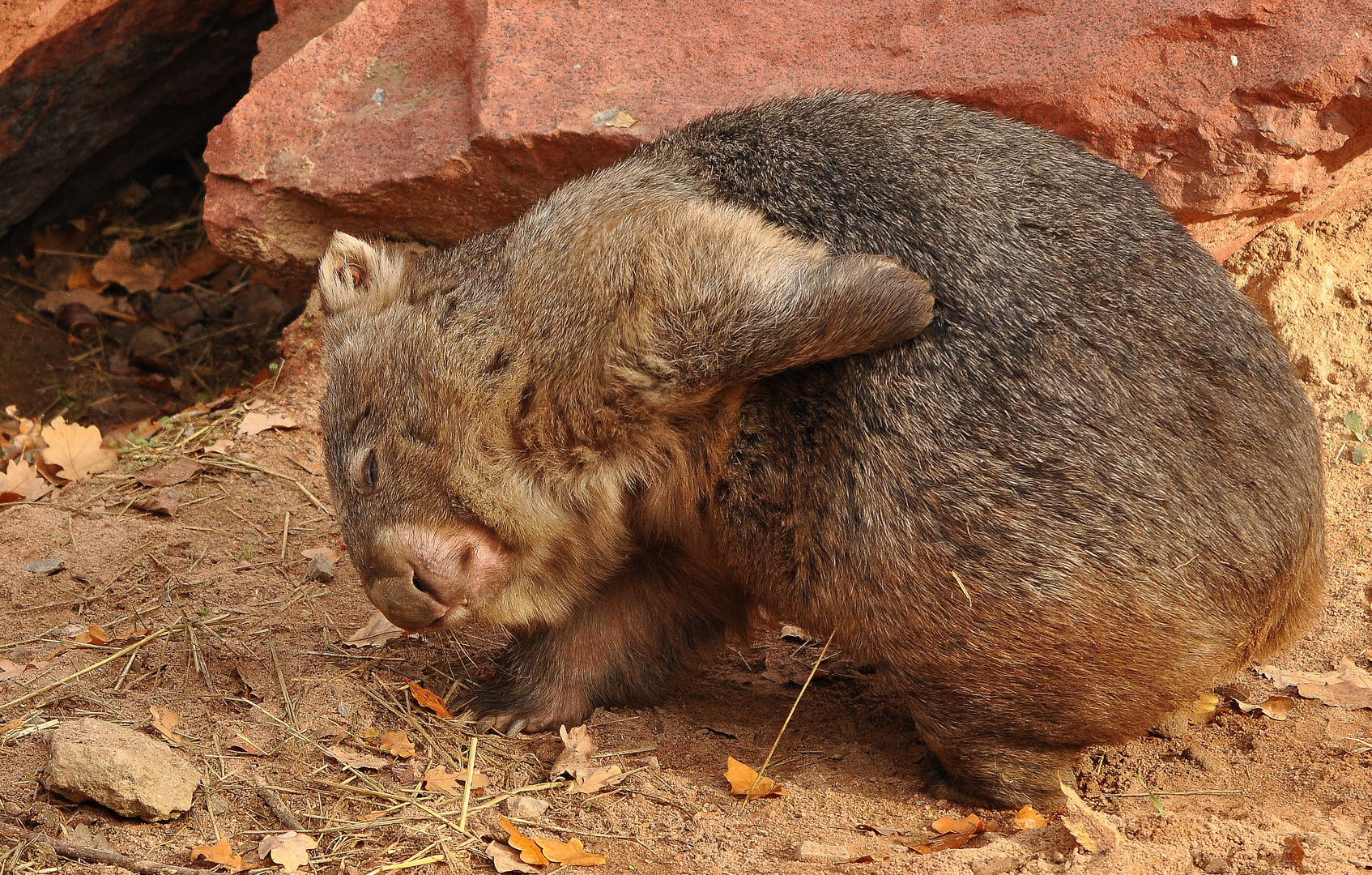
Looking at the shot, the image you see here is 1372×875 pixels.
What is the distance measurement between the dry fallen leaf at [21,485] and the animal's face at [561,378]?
231 cm

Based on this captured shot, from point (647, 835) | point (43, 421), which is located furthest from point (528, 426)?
point (43, 421)

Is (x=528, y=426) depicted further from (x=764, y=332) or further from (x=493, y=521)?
(x=764, y=332)

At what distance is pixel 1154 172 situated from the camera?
16.8 ft

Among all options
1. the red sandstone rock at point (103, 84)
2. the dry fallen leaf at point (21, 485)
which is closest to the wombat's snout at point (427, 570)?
the dry fallen leaf at point (21, 485)

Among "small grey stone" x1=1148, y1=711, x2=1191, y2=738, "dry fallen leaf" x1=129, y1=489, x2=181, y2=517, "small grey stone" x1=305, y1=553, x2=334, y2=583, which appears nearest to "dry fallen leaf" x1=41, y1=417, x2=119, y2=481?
"dry fallen leaf" x1=129, y1=489, x2=181, y2=517

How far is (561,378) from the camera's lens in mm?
3711

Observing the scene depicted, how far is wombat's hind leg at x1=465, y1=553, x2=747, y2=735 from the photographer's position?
4.34m

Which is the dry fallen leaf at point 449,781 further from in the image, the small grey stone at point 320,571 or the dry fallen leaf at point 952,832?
the small grey stone at point 320,571

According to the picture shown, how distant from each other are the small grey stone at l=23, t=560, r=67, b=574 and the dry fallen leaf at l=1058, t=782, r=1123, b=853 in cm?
374

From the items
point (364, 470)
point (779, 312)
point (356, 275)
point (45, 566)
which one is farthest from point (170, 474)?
point (779, 312)

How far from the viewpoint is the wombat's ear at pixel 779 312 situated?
3.47 meters

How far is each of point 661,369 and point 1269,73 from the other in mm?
2911

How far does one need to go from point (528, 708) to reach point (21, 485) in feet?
9.24

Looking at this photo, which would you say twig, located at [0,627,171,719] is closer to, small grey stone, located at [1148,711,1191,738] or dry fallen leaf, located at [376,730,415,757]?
dry fallen leaf, located at [376,730,415,757]
